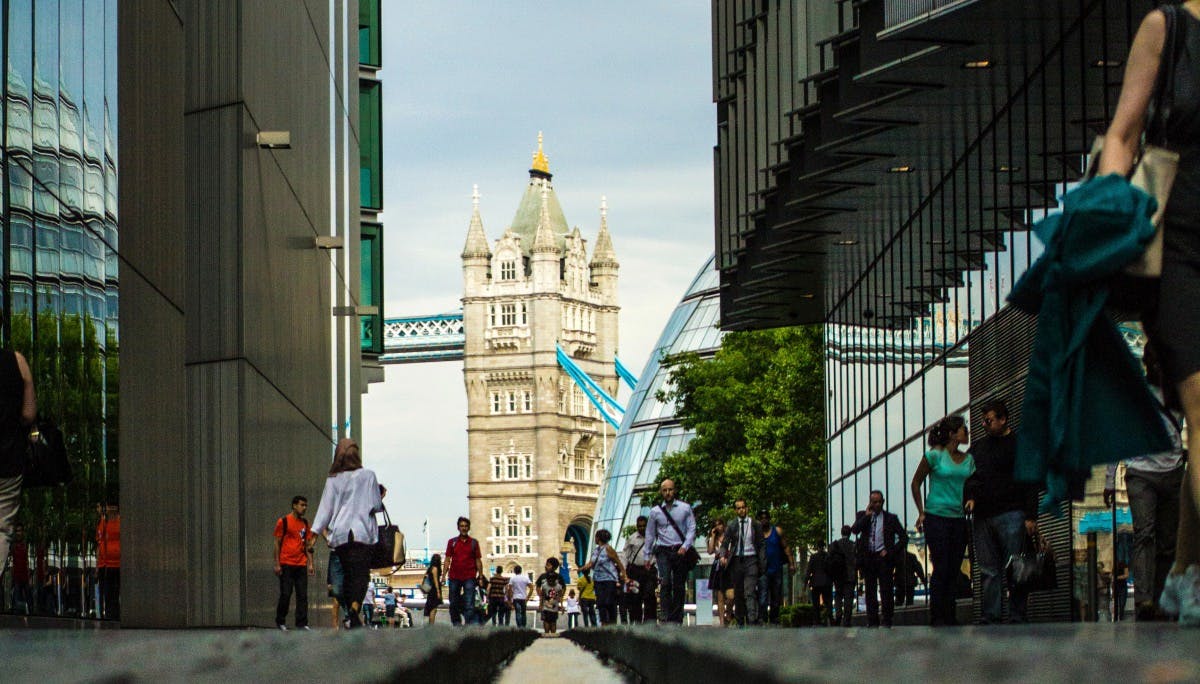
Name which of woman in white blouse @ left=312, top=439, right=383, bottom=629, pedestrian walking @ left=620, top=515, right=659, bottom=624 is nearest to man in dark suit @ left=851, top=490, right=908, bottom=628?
pedestrian walking @ left=620, top=515, right=659, bottom=624

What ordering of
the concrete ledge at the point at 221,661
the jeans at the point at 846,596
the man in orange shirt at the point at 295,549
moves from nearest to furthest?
the concrete ledge at the point at 221,661 < the man in orange shirt at the point at 295,549 < the jeans at the point at 846,596

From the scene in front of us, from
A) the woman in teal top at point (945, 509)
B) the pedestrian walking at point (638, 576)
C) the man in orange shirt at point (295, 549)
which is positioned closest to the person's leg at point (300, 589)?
the man in orange shirt at point (295, 549)

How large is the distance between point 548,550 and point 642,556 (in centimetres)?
17087

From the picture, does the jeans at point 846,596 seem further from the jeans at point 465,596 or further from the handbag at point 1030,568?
the handbag at point 1030,568

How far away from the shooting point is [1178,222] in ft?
15.0

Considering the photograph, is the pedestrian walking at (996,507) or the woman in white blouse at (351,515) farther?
the woman in white blouse at (351,515)

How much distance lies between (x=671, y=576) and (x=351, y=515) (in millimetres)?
5469

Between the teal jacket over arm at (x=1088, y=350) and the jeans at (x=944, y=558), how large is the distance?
8517 mm

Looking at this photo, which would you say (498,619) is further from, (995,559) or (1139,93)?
(1139,93)

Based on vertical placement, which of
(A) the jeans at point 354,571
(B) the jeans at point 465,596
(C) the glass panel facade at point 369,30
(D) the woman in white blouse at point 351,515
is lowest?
(B) the jeans at point 465,596

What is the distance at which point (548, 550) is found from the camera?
19262 centimetres

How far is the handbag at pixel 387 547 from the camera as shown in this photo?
14.6 metres

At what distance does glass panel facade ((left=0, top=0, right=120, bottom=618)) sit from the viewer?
12.2m

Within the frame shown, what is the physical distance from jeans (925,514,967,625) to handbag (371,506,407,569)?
395cm
